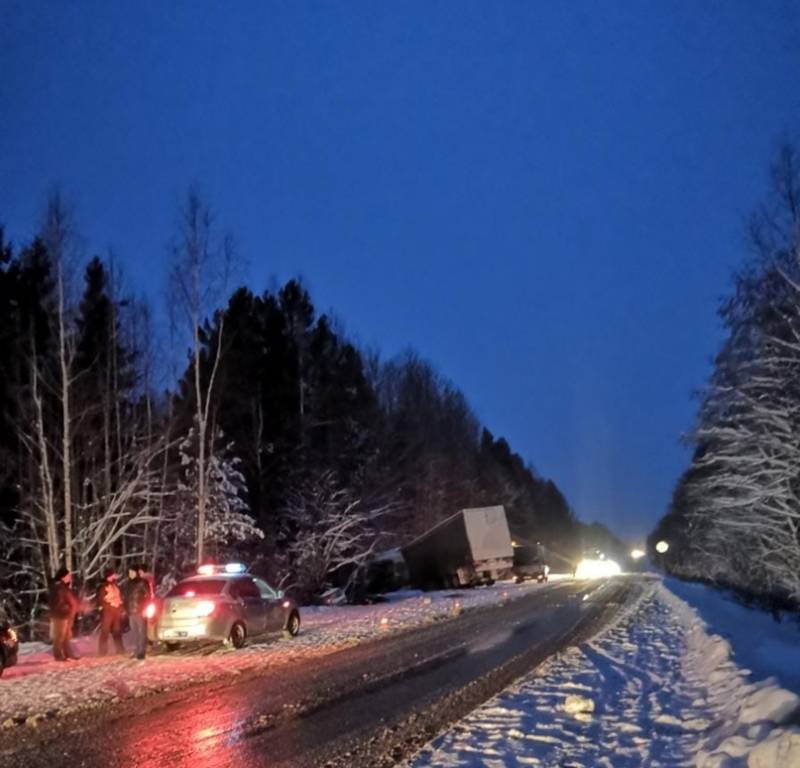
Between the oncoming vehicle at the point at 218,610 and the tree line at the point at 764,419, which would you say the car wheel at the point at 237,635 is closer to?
the oncoming vehicle at the point at 218,610

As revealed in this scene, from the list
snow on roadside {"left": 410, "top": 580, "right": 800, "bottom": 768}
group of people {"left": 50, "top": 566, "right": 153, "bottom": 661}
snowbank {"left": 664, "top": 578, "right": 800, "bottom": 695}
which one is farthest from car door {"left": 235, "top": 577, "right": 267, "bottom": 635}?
snowbank {"left": 664, "top": 578, "right": 800, "bottom": 695}

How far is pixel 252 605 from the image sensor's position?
69.6 ft

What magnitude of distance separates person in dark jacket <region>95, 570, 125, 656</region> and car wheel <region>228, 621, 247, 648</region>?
91.3 inches

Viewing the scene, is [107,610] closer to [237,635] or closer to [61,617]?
[61,617]

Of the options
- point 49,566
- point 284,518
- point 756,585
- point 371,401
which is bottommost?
point 756,585

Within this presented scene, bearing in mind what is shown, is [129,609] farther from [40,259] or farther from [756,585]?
[756,585]

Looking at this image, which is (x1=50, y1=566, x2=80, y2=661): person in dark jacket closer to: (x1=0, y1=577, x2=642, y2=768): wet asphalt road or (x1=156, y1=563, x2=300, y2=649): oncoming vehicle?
(x1=156, y1=563, x2=300, y2=649): oncoming vehicle

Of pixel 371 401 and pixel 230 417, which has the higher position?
pixel 371 401

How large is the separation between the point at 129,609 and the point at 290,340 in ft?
105

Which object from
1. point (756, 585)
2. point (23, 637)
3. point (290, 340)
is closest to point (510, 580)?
point (290, 340)

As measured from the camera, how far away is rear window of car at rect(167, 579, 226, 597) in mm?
20156

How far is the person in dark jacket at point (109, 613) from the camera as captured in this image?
63.5 feet

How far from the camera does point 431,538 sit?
53.7m

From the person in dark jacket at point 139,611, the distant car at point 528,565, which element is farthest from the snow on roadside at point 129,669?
the distant car at point 528,565
